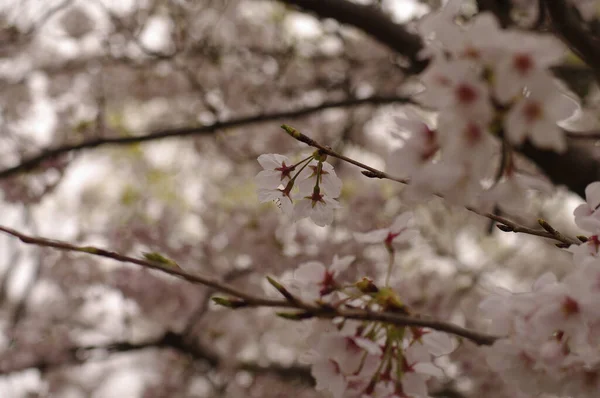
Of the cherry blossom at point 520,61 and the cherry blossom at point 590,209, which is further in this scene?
the cherry blossom at point 590,209

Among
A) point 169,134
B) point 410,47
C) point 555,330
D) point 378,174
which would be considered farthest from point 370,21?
point 555,330

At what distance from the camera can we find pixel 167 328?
10.7 ft

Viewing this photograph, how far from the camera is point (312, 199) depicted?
921 mm

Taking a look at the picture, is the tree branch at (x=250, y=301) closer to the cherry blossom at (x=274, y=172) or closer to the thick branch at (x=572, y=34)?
the cherry blossom at (x=274, y=172)

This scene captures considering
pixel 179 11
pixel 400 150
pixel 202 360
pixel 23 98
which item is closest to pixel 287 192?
pixel 400 150

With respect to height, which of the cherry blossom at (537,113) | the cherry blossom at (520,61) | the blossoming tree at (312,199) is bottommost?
the blossoming tree at (312,199)

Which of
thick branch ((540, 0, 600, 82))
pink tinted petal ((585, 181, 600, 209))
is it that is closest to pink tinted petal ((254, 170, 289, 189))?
pink tinted petal ((585, 181, 600, 209))

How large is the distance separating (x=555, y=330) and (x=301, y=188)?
0.45 m

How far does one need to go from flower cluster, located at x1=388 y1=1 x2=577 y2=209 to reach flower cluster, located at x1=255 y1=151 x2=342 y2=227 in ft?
0.99

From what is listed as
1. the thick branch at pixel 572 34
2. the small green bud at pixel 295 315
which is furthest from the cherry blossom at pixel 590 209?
the thick branch at pixel 572 34

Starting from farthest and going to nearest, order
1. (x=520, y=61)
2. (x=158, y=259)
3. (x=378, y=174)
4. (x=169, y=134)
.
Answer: (x=169, y=134)
(x=378, y=174)
(x=158, y=259)
(x=520, y=61)

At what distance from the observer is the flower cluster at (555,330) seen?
66 centimetres

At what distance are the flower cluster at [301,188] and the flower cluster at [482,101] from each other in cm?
30

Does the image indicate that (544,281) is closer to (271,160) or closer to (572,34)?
(271,160)
